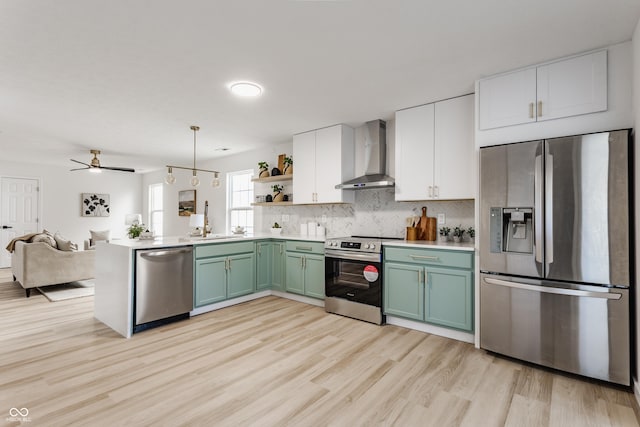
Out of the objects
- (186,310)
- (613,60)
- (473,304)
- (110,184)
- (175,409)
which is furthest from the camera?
(110,184)

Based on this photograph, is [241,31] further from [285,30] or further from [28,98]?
[28,98]

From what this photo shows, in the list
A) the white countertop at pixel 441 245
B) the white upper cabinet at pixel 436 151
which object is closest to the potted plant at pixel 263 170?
the white upper cabinet at pixel 436 151

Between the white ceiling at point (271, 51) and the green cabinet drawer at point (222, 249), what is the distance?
158 centimetres

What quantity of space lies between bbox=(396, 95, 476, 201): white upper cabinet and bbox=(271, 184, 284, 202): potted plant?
6.71 ft

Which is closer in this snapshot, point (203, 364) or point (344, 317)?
point (203, 364)

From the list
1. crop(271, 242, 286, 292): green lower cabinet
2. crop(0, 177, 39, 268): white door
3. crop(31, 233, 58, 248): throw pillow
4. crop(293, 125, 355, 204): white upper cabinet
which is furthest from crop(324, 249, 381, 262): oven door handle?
crop(0, 177, 39, 268): white door

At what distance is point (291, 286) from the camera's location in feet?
14.1

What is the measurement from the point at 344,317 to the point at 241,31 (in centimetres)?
295

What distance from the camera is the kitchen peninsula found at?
3.06m

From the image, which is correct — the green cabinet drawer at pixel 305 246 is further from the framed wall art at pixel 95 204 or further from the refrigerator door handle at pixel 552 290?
the framed wall art at pixel 95 204

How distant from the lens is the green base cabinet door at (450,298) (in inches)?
113

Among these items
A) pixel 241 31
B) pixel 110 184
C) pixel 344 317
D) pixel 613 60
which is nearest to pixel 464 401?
pixel 344 317

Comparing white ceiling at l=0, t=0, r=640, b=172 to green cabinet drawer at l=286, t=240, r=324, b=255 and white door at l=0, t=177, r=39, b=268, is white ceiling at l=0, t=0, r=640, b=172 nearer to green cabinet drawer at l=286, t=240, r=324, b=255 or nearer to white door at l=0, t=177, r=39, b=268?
green cabinet drawer at l=286, t=240, r=324, b=255

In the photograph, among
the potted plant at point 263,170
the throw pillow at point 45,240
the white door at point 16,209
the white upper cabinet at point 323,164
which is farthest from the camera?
the white door at point 16,209
